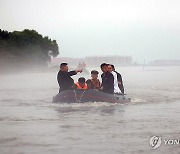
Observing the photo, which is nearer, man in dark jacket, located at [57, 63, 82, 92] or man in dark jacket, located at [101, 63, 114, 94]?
man in dark jacket, located at [101, 63, 114, 94]

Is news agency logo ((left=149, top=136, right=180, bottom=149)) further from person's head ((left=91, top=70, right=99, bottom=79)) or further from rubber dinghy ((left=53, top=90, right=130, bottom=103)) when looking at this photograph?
Answer: person's head ((left=91, top=70, right=99, bottom=79))

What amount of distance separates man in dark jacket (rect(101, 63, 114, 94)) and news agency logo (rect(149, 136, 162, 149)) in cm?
729

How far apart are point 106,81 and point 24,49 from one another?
64670mm

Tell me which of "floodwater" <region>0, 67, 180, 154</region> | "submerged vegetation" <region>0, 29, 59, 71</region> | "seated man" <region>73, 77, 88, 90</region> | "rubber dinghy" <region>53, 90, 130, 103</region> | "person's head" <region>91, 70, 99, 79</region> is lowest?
"floodwater" <region>0, 67, 180, 154</region>

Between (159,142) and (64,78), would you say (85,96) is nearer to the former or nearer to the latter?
(64,78)

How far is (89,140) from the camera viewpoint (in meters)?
9.32

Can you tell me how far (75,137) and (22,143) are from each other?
129cm

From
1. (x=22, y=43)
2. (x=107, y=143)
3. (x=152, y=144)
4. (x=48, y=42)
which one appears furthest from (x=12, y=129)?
(x=48, y=42)

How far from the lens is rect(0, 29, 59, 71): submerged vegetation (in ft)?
242

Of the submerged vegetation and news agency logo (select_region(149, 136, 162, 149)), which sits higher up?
the submerged vegetation

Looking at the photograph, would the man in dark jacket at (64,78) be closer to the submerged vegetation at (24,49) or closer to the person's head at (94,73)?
the person's head at (94,73)

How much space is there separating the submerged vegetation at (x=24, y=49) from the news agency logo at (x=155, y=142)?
63692 mm

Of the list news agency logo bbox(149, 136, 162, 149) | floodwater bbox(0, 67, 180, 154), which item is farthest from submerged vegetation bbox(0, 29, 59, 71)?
news agency logo bbox(149, 136, 162, 149)

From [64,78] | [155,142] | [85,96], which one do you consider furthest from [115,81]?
[155,142]
